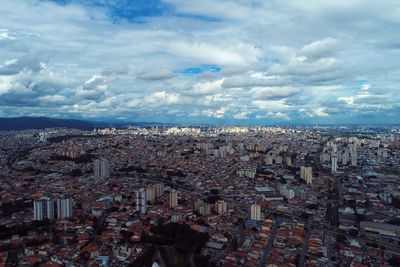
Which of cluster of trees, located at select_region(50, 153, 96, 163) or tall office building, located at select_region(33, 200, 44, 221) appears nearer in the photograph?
tall office building, located at select_region(33, 200, 44, 221)

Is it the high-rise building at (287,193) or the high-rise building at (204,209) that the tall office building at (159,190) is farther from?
the high-rise building at (287,193)

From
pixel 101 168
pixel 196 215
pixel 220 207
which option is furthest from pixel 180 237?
pixel 101 168

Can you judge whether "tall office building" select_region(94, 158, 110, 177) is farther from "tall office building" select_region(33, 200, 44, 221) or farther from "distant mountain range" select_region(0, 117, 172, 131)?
"distant mountain range" select_region(0, 117, 172, 131)

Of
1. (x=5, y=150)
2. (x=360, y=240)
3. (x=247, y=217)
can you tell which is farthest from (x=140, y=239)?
→ (x=5, y=150)

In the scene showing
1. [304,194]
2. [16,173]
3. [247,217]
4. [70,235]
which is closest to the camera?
[70,235]

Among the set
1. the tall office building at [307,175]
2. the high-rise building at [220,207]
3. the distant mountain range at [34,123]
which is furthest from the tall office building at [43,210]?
the distant mountain range at [34,123]

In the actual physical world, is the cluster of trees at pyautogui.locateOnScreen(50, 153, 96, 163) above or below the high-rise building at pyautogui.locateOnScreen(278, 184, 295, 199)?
above

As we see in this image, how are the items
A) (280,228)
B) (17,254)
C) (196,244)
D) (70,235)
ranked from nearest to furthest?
(17,254) → (196,244) → (70,235) → (280,228)

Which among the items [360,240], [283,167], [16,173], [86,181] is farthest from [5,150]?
[360,240]

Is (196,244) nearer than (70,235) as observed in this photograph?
Yes

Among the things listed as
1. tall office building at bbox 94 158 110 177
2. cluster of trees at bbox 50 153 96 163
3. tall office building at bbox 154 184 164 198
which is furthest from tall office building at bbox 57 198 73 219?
cluster of trees at bbox 50 153 96 163

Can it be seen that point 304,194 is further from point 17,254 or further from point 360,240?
point 17,254
